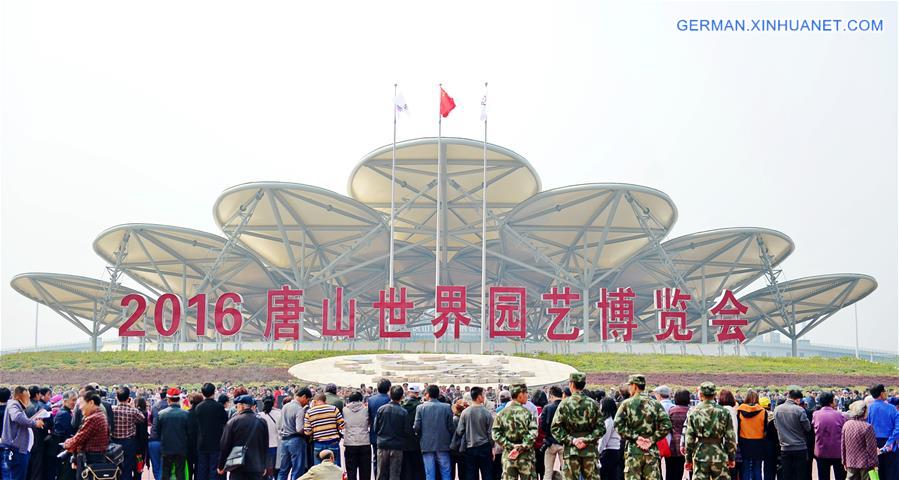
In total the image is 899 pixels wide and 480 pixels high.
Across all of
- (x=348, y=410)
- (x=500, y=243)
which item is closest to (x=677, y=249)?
(x=500, y=243)

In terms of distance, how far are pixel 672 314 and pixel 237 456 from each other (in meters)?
33.7

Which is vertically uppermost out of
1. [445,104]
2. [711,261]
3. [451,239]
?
[445,104]

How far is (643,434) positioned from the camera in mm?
9828

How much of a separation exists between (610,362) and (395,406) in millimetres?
26248

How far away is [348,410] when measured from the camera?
39.3ft

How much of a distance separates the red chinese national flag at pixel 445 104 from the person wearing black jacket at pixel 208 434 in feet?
99.9

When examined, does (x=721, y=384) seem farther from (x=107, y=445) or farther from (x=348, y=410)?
(x=107, y=445)

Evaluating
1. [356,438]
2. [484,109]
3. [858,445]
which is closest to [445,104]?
[484,109]

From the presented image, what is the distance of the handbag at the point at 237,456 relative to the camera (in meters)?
10.2

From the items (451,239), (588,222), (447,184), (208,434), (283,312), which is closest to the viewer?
(208,434)

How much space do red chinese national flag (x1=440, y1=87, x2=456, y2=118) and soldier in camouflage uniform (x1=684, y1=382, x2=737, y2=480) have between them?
3163 centimetres

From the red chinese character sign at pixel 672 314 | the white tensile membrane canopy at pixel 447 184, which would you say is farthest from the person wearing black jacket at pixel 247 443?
the white tensile membrane canopy at pixel 447 184

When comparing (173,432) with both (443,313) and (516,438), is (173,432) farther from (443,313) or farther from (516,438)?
(443,313)

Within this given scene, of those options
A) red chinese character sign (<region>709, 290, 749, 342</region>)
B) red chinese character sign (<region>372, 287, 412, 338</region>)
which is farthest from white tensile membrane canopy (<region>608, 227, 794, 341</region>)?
red chinese character sign (<region>372, 287, 412, 338</region>)
